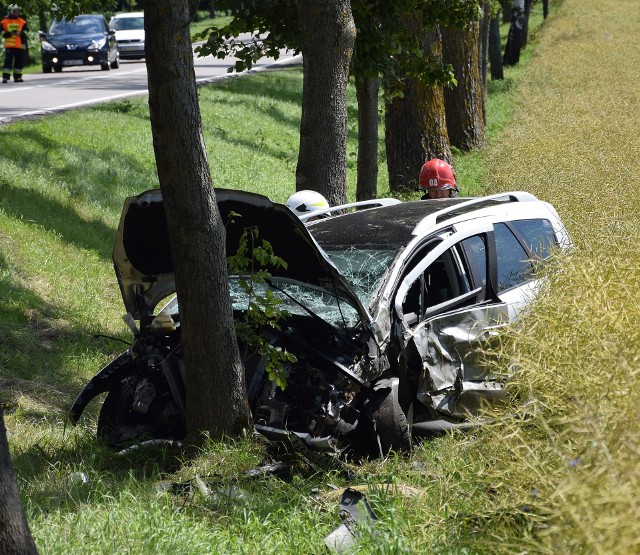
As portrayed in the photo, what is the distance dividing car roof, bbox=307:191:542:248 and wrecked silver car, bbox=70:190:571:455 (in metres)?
0.02

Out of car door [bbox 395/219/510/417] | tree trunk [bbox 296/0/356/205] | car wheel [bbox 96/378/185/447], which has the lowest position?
car wheel [bbox 96/378/185/447]

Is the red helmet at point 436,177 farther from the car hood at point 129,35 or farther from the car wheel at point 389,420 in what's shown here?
the car hood at point 129,35

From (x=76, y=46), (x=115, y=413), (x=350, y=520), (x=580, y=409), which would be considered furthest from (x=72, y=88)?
(x=580, y=409)

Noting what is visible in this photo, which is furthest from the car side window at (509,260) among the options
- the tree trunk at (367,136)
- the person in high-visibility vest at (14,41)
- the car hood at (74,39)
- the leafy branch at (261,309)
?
the car hood at (74,39)

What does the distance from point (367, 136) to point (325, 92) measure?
3610 millimetres

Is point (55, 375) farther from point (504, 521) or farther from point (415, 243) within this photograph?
point (504, 521)

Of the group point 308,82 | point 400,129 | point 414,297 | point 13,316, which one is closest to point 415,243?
point 414,297

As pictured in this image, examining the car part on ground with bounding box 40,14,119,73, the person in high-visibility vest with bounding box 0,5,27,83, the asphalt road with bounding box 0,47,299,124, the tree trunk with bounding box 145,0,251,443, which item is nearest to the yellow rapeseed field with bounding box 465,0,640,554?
the tree trunk with bounding box 145,0,251,443

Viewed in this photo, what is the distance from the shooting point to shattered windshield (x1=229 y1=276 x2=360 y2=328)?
6305mm

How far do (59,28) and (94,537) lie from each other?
3102cm

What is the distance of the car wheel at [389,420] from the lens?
6.08 meters

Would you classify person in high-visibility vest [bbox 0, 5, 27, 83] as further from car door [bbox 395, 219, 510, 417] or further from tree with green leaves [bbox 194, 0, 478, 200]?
car door [bbox 395, 219, 510, 417]

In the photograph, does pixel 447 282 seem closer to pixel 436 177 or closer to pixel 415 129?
pixel 436 177

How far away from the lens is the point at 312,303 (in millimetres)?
6570
